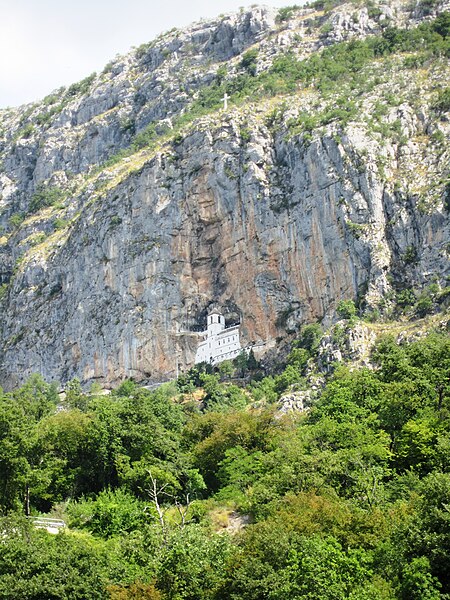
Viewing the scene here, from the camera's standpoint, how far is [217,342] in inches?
3629

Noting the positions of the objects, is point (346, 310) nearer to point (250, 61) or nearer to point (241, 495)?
point (241, 495)

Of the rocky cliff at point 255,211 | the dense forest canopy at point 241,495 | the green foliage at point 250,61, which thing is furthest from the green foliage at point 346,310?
the green foliage at point 250,61

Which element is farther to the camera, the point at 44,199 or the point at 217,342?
the point at 44,199

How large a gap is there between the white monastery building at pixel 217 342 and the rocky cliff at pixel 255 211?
4.12 feet

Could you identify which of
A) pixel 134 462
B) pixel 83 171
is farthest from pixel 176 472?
pixel 83 171

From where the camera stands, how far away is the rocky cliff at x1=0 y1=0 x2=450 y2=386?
84.4m

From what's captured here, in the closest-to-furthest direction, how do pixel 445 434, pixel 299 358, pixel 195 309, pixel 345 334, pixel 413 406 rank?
pixel 445 434, pixel 413 406, pixel 345 334, pixel 299 358, pixel 195 309

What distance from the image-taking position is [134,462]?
1773 inches

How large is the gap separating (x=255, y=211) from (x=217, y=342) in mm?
15219

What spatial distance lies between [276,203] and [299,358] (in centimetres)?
2049

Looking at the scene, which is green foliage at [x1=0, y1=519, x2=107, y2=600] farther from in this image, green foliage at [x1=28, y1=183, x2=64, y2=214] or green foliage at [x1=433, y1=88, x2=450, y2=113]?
green foliage at [x1=28, y1=183, x2=64, y2=214]

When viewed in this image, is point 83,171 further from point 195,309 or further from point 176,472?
point 176,472

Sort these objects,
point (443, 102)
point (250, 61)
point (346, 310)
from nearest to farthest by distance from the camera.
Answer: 1. point (346, 310)
2. point (443, 102)
3. point (250, 61)

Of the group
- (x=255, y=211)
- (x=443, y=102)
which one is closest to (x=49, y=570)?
(x=255, y=211)
